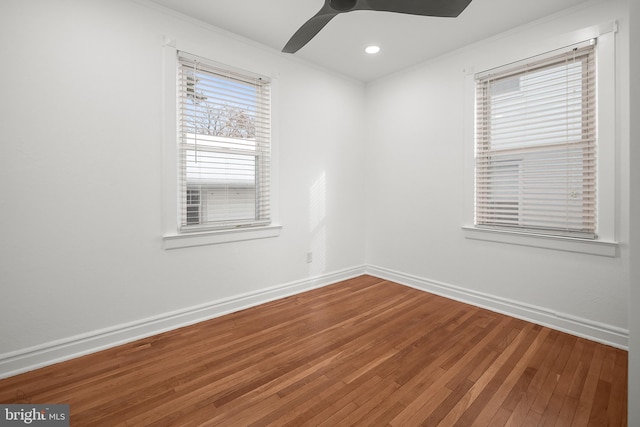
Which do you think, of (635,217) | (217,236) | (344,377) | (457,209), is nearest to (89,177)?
(217,236)

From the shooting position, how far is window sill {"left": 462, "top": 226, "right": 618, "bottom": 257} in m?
2.33

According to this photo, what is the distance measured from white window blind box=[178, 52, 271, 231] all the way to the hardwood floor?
101cm

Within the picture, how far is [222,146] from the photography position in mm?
2828

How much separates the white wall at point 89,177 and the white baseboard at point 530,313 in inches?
76.9

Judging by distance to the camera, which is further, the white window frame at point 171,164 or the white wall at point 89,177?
the white window frame at point 171,164

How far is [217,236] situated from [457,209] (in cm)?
241

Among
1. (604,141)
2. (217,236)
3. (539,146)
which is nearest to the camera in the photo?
(604,141)

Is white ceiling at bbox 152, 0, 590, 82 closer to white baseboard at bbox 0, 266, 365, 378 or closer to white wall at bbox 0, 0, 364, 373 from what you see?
white wall at bbox 0, 0, 364, 373

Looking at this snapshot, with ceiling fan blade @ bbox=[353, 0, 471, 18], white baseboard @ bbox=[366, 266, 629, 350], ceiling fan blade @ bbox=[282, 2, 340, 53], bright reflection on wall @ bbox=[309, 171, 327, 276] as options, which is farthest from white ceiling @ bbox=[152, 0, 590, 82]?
white baseboard @ bbox=[366, 266, 629, 350]

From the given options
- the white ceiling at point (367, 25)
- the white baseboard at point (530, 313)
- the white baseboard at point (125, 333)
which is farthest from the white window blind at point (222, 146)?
the white baseboard at point (530, 313)

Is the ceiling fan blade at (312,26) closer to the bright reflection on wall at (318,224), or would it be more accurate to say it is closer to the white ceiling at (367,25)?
the white ceiling at (367,25)

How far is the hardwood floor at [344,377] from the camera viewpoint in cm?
159

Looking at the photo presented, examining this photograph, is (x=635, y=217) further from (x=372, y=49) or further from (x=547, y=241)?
(x=372, y=49)

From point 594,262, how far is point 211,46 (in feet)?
11.8
